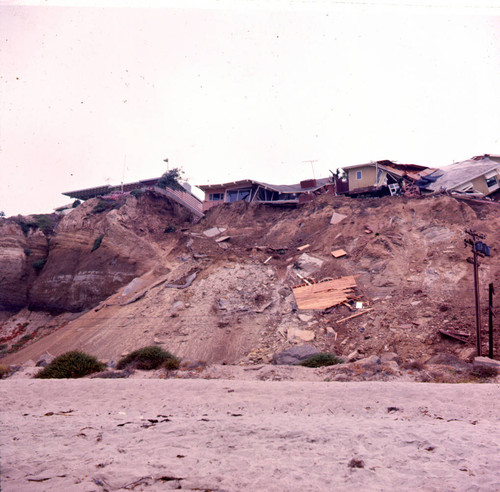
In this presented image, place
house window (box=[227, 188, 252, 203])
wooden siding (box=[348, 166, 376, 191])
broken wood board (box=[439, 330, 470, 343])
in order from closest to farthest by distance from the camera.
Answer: broken wood board (box=[439, 330, 470, 343]), wooden siding (box=[348, 166, 376, 191]), house window (box=[227, 188, 252, 203])

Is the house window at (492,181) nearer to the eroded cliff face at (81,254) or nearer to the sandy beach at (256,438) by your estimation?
the sandy beach at (256,438)

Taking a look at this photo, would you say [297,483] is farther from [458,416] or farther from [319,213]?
[319,213]

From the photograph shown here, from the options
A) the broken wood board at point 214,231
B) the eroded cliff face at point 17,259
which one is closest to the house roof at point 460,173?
the broken wood board at point 214,231

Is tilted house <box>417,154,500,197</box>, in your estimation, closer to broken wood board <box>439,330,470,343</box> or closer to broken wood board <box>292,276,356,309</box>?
broken wood board <box>292,276,356,309</box>

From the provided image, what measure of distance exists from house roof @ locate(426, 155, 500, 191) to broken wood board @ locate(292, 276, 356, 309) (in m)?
16.2

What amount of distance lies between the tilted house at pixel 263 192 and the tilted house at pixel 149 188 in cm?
268

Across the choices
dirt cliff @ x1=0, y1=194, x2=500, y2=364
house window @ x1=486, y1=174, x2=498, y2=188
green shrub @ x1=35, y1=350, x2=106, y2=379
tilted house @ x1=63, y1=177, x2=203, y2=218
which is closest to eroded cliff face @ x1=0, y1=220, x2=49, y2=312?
dirt cliff @ x1=0, y1=194, x2=500, y2=364

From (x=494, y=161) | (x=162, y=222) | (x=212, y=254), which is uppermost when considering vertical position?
(x=494, y=161)

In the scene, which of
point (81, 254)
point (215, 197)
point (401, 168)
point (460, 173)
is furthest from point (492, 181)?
point (81, 254)

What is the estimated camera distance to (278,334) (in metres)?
19.5

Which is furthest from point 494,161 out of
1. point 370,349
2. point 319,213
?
point 370,349

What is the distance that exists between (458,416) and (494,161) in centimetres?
3924

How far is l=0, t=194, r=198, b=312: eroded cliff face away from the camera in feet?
105

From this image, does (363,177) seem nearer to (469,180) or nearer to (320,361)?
(469,180)
